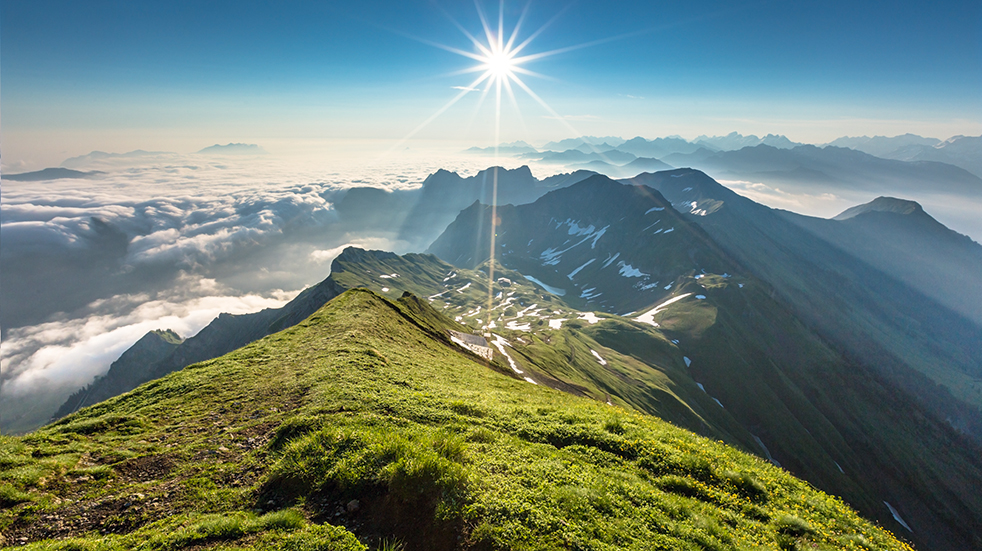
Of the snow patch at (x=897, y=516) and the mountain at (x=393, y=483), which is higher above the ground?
the mountain at (x=393, y=483)

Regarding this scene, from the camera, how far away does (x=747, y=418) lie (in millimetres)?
152000

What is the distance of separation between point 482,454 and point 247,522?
7.25 meters

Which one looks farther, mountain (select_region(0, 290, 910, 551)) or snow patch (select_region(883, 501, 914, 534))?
snow patch (select_region(883, 501, 914, 534))

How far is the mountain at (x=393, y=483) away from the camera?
9633mm

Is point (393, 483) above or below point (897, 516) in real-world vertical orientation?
above

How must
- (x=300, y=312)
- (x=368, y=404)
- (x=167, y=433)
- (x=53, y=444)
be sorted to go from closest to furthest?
(x=53, y=444) < (x=167, y=433) < (x=368, y=404) < (x=300, y=312)

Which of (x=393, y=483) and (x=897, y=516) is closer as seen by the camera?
(x=393, y=483)

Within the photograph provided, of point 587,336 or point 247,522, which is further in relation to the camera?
point 587,336

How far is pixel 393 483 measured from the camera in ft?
35.1

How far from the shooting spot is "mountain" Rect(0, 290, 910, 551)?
9633 mm

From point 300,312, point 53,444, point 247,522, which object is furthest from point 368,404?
point 300,312

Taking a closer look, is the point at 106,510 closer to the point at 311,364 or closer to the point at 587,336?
the point at 311,364

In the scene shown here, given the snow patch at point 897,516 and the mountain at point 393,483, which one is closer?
the mountain at point 393,483

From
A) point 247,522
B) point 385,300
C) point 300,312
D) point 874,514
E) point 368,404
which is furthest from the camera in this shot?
point 300,312
